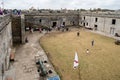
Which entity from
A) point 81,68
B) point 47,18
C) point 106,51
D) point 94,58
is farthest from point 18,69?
point 47,18

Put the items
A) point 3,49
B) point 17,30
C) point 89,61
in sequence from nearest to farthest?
point 3,49 → point 89,61 → point 17,30

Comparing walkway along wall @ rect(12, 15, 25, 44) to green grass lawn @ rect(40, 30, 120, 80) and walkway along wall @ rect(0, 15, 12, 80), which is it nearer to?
green grass lawn @ rect(40, 30, 120, 80)

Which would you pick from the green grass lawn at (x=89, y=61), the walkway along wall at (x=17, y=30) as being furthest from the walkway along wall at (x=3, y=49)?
the walkway along wall at (x=17, y=30)

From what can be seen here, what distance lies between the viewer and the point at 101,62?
19.1 metres

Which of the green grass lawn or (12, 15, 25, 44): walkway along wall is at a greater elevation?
(12, 15, 25, 44): walkway along wall

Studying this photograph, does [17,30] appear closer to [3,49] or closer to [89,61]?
[3,49]

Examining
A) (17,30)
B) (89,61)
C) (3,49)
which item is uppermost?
(17,30)

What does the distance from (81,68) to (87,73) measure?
53.9 inches

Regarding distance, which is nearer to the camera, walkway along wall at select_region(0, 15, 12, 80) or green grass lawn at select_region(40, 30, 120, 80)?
walkway along wall at select_region(0, 15, 12, 80)

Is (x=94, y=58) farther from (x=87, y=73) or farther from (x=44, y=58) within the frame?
(x=44, y=58)

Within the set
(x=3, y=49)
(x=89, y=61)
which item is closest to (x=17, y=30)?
(x=3, y=49)

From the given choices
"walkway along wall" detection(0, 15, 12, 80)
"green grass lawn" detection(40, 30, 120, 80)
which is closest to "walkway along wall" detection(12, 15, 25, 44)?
"green grass lawn" detection(40, 30, 120, 80)

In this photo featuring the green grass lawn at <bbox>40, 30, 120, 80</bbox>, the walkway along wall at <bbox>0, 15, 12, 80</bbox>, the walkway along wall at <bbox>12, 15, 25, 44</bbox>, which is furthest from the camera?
the walkway along wall at <bbox>12, 15, 25, 44</bbox>

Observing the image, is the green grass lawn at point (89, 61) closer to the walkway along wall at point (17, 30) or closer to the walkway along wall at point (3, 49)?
the walkway along wall at point (3, 49)
